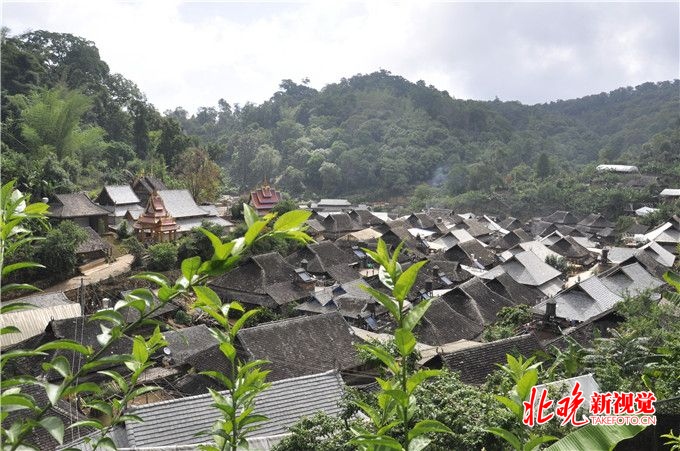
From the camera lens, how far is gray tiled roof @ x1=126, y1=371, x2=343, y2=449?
27.9 ft

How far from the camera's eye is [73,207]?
25453 millimetres

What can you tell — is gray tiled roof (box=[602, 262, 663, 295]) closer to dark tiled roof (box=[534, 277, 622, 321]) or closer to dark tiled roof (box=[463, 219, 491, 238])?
dark tiled roof (box=[534, 277, 622, 321])

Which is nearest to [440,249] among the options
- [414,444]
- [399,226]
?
[399,226]

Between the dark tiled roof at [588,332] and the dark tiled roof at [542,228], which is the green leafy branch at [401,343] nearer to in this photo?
the dark tiled roof at [588,332]

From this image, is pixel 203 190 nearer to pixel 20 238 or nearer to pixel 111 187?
pixel 111 187

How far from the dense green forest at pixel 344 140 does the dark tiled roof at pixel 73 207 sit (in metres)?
0.75

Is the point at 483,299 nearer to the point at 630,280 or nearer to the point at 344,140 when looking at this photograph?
the point at 630,280

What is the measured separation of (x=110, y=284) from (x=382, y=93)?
82.6 metres

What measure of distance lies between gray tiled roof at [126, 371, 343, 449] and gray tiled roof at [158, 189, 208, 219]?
21311 mm

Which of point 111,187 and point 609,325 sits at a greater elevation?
point 111,187

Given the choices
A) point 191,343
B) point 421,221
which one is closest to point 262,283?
point 191,343

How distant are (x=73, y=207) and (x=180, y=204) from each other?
21.1ft

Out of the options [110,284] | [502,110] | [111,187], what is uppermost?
[502,110]

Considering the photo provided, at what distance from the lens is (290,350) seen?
49.5 feet
